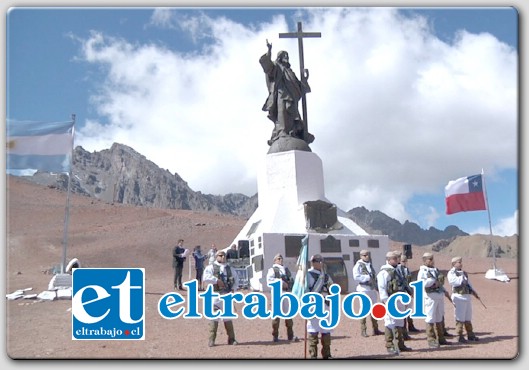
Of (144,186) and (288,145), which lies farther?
(144,186)

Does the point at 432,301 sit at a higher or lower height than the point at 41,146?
lower

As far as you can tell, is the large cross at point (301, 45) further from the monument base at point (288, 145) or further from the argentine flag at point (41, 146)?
the argentine flag at point (41, 146)

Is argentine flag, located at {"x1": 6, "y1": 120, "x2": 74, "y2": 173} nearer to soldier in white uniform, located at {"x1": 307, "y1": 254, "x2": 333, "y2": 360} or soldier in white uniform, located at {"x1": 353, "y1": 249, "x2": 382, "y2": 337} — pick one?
soldier in white uniform, located at {"x1": 353, "y1": 249, "x2": 382, "y2": 337}

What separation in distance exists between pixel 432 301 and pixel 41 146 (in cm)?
1065

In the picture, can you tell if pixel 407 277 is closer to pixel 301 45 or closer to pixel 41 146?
pixel 41 146

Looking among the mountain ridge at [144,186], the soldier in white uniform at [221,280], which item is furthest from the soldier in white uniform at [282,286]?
the mountain ridge at [144,186]

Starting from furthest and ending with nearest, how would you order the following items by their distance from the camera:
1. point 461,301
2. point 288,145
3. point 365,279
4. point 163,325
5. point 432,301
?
point 288,145, point 163,325, point 365,279, point 461,301, point 432,301

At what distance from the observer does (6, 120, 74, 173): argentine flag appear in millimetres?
15547

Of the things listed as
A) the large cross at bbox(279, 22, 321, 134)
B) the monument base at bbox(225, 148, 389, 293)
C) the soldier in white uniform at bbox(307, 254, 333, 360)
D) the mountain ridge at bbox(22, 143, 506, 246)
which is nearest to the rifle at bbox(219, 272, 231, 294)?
the soldier in white uniform at bbox(307, 254, 333, 360)

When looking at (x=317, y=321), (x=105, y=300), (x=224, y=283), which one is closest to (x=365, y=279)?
(x=317, y=321)

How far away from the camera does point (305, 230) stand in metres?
16.9

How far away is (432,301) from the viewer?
10281mm

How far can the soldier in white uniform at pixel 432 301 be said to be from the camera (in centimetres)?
1022

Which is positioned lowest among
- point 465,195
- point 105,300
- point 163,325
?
point 163,325
